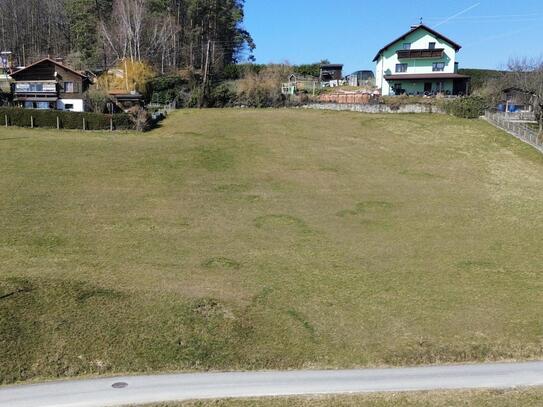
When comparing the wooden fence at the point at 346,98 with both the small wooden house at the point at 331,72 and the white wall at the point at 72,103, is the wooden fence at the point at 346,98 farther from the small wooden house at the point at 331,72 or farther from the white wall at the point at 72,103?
the white wall at the point at 72,103

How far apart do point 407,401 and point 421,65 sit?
6287 cm

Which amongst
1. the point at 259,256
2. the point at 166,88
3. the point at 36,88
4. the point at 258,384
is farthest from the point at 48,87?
the point at 258,384

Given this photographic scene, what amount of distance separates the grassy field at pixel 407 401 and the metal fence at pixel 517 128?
34921mm

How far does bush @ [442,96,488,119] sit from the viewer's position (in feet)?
177

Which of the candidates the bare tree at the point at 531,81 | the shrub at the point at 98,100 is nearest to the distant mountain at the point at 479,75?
the bare tree at the point at 531,81

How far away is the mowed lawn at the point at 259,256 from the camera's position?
581 inches

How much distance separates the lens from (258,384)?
12.9 meters

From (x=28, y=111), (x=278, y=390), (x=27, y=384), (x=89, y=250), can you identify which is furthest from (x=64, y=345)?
(x=28, y=111)

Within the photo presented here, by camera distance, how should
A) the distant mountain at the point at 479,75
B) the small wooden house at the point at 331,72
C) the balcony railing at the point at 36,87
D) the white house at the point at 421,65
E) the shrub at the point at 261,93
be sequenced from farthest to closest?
the small wooden house at the point at 331,72, the distant mountain at the point at 479,75, the white house at the point at 421,65, the shrub at the point at 261,93, the balcony railing at the point at 36,87

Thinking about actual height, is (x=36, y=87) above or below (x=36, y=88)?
above

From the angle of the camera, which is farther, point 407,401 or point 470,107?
point 470,107

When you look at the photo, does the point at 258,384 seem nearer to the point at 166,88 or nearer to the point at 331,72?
the point at 166,88

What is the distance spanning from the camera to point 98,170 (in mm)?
33344

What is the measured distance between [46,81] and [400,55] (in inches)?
1676
